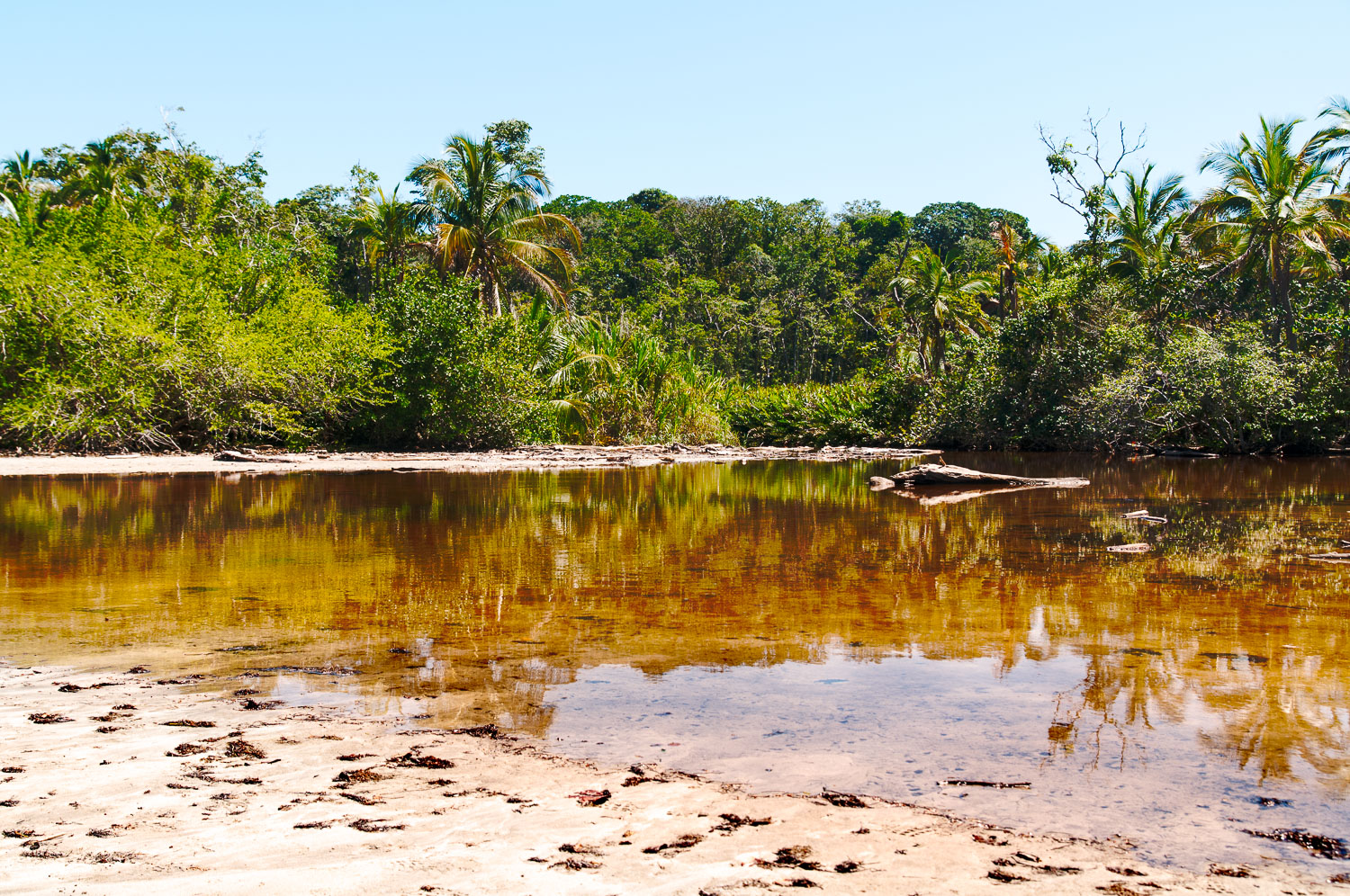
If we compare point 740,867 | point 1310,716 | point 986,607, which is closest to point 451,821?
point 740,867

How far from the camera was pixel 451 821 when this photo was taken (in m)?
2.92

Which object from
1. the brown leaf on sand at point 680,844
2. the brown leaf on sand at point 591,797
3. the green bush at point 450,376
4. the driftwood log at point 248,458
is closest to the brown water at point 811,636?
Answer: the brown leaf on sand at point 591,797

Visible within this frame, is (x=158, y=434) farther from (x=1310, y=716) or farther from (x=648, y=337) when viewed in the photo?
(x=1310, y=716)

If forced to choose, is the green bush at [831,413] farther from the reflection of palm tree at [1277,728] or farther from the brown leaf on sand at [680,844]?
the brown leaf on sand at [680,844]

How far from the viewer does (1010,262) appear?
39844mm

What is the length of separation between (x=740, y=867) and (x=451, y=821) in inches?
36.4

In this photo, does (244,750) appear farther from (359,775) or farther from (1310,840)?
(1310,840)

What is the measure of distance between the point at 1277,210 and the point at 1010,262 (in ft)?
49.1

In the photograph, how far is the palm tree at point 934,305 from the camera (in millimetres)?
36406

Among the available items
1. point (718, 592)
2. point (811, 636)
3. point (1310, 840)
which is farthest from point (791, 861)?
point (718, 592)

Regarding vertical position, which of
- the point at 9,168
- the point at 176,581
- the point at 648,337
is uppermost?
the point at 9,168

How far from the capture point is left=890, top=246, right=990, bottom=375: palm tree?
36.4 metres

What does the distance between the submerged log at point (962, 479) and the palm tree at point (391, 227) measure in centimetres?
1870

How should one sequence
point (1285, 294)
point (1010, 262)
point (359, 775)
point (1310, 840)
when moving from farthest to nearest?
Answer: point (1010, 262)
point (1285, 294)
point (359, 775)
point (1310, 840)
